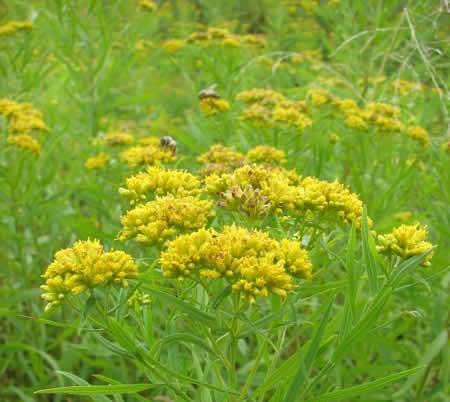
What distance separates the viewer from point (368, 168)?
3.46 meters

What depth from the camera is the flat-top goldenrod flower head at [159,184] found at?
6.83ft

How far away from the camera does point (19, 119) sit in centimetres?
353

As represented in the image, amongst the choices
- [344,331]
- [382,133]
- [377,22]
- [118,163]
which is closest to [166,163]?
[118,163]

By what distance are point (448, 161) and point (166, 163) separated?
4.39 feet

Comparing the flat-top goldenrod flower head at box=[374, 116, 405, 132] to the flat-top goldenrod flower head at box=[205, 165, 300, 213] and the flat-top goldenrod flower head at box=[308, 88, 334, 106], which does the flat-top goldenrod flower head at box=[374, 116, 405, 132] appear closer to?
the flat-top goldenrod flower head at box=[308, 88, 334, 106]

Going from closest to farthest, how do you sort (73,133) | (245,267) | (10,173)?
(245,267)
(10,173)
(73,133)

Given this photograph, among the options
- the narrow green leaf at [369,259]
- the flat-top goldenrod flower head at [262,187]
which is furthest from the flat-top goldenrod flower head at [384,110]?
the narrow green leaf at [369,259]

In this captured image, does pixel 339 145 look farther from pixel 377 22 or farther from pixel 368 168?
pixel 377 22

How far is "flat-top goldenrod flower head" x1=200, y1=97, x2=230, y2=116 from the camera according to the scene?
339 centimetres

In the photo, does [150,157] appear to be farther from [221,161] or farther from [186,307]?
[186,307]

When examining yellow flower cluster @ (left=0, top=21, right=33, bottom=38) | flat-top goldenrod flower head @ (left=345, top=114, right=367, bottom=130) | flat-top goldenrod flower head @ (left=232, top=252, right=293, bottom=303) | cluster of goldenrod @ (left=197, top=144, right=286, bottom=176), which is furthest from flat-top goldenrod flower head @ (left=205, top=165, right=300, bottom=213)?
yellow flower cluster @ (left=0, top=21, right=33, bottom=38)

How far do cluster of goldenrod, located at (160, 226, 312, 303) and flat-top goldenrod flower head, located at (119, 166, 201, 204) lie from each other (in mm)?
465

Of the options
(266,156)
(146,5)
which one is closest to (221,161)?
(266,156)

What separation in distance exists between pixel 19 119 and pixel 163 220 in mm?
2127
